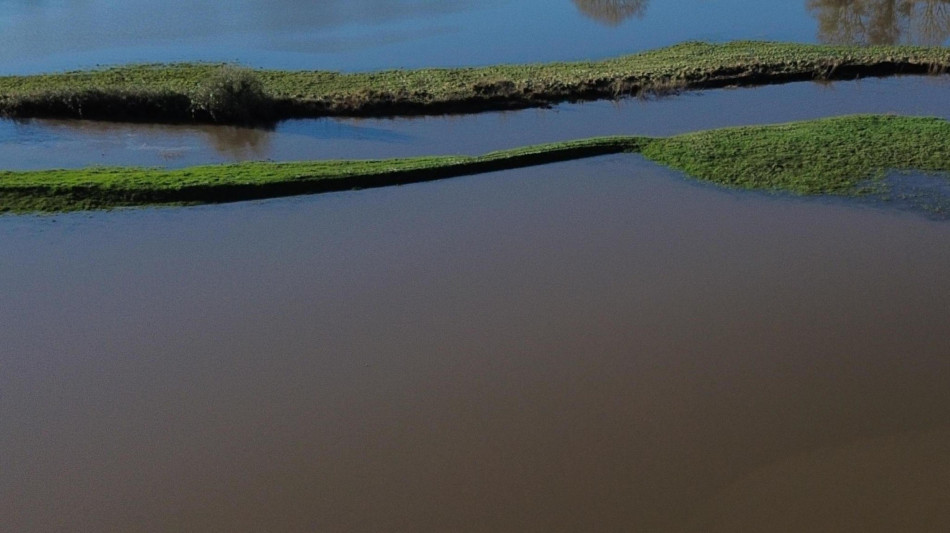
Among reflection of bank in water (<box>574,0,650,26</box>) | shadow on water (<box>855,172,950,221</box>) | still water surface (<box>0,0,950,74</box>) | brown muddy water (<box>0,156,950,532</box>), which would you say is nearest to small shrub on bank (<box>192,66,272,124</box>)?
still water surface (<box>0,0,950,74</box>)

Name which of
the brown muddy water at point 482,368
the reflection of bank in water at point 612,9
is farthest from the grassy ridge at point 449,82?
the brown muddy water at point 482,368

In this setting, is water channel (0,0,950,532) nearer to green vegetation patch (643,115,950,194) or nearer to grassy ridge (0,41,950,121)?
green vegetation patch (643,115,950,194)

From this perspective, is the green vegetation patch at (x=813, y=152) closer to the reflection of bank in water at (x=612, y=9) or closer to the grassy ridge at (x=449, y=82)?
the grassy ridge at (x=449, y=82)

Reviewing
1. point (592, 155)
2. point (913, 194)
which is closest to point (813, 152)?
point (913, 194)

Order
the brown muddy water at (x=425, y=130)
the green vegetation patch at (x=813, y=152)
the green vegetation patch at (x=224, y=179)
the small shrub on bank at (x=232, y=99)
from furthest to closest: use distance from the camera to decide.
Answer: the small shrub on bank at (x=232, y=99)
the brown muddy water at (x=425, y=130)
the green vegetation patch at (x=813, y=152)
the green vegetation patch at (x=224, y=179)

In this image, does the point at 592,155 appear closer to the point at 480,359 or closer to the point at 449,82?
the point at 449,82

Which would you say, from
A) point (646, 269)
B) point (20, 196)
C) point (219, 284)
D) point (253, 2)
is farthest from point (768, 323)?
point (253, 2)

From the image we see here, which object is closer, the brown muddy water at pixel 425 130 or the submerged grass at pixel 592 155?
the submerged grass at pixel 592 155

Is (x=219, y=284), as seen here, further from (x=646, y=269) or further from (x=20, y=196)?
(x=646, y=269)
